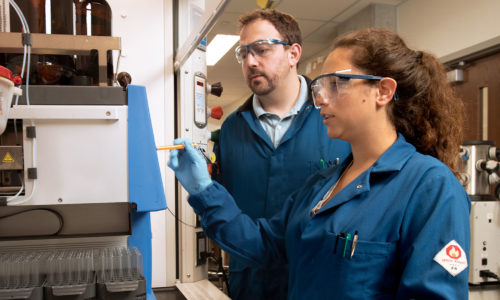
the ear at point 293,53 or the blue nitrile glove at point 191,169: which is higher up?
the ear at point 293,53

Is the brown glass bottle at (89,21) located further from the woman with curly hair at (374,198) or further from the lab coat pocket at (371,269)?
the lab coat pocket at (371,269)

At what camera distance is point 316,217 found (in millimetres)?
992

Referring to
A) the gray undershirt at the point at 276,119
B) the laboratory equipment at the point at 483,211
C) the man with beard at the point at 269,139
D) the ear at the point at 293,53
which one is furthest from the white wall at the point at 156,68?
the laboratory equipment at the point at 483,211

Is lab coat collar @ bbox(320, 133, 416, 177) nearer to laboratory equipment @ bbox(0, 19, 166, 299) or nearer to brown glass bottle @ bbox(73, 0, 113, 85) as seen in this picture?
laboratory equipment @ bbox(0, 19, 166, 299)

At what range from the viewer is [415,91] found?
1.01 metres

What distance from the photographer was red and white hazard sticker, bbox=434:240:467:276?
769mm

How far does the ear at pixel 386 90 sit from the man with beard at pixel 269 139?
1.85 feet

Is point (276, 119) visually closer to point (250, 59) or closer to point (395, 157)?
point (250, 59)

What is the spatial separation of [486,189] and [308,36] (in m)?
3.38

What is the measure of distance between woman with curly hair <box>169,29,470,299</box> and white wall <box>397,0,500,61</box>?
2571mm

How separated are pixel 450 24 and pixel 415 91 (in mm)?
3377

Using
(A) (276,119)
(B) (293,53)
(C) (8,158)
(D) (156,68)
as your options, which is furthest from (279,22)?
(C) (8,158)

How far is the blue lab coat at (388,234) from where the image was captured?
0.78 meters

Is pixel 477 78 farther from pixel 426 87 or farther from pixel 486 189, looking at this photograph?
pixel 426 87
